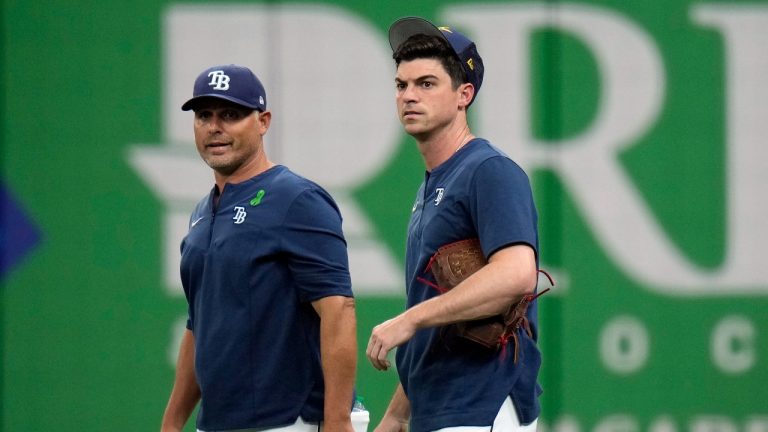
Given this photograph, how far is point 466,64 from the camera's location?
11.6ft

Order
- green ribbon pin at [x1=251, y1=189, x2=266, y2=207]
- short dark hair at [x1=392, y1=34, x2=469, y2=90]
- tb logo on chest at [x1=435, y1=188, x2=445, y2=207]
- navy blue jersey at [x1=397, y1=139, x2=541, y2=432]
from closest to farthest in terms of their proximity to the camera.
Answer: navy blue jersey at [x1=397, y1=139, x2=541, y2=432] → tb logo on chest at [x1=435, y1=188, x2=445, y2=207] → short dark hair at [x1=392, y1=34, x2=469, y2=90] → green ribbon pin at [x1=251, y1=189, x2=266, y2=207]

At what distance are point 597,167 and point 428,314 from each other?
345 cm

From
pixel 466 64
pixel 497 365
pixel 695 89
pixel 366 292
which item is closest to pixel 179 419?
pixel 497 365

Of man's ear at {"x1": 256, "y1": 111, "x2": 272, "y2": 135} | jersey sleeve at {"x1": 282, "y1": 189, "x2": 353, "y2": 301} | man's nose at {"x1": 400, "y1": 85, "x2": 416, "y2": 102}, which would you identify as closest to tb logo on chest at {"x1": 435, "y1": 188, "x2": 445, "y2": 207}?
man's nose at {"x1": 400, "y1": 85, "x2": 416, "y2": 102}

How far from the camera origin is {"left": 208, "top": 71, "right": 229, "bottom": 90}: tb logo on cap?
12.0 ft

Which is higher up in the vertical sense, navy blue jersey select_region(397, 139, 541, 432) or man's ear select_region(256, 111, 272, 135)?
man's ear select_region(256, 111, 272, 135)

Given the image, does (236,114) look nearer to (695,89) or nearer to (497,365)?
(497,365)

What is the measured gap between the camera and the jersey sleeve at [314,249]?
3535 millimetres

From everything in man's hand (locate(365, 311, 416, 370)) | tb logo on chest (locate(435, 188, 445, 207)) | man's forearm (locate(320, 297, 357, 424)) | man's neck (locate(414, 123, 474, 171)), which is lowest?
man's forearm (locate(320, 297, 357, 424))

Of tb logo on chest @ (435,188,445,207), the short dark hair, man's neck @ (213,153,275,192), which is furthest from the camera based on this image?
man's neck @ (213,153,275,192)

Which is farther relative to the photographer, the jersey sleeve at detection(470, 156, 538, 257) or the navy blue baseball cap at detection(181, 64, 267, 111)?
the navy blue baseball cap at detection(181, 64, 267, 111)

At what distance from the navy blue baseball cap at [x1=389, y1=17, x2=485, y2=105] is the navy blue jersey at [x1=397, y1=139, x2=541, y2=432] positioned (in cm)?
19

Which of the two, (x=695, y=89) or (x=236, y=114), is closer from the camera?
(x=236, y=114)

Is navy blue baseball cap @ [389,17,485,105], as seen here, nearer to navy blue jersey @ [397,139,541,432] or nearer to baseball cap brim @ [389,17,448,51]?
baseball cap brim @ [389,17,448,51]
